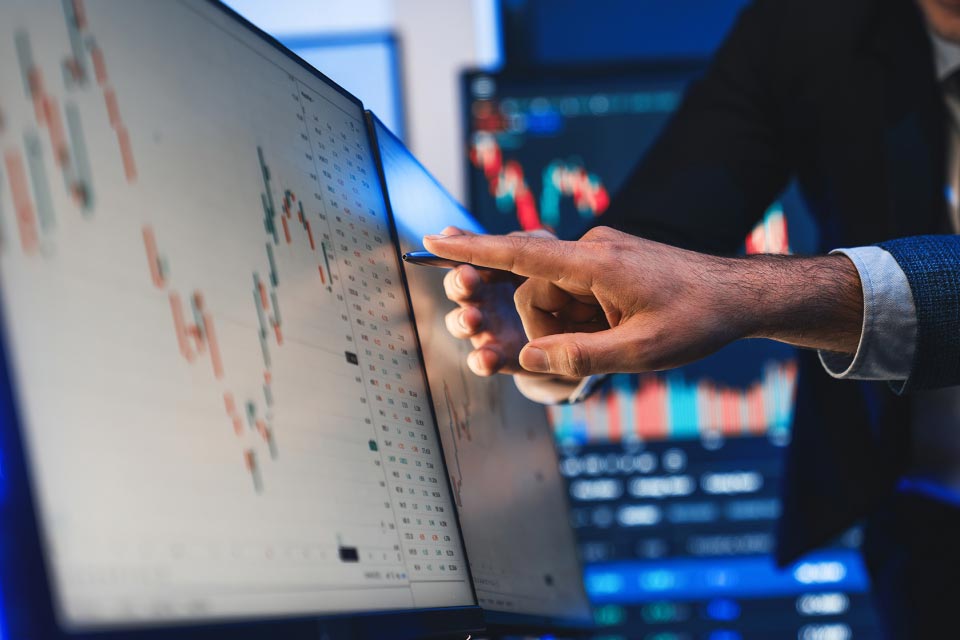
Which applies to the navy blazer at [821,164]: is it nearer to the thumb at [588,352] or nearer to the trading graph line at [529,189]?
the thumb at [588,352]

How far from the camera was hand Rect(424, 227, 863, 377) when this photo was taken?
24.8 inches

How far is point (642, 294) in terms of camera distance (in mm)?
631

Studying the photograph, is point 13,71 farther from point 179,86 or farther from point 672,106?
point 672,106

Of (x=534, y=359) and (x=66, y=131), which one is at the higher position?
(x=66, y=131)

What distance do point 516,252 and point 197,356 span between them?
0.27 metres

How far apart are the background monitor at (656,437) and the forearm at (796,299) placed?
0.99 metres

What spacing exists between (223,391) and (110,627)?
0.45ft

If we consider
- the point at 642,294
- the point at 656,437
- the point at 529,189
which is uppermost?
the point at 529,189

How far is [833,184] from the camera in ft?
3.64

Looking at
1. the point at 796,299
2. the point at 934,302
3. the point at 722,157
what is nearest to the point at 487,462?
the point at 796,299

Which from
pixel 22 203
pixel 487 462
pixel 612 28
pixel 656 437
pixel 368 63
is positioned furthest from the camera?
pixel 612 28

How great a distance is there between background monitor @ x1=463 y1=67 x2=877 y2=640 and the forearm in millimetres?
989

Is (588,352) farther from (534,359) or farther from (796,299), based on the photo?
(796,299)

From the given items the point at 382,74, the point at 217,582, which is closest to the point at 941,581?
the point at 217,582
